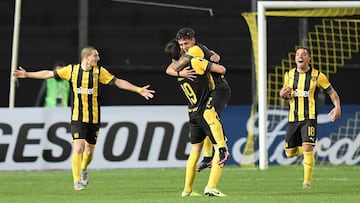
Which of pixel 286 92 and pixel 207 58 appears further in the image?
pixel 286 92

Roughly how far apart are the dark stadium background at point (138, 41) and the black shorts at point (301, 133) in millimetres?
7128

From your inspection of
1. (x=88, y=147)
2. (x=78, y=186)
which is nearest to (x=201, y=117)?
(x=78, y=186)

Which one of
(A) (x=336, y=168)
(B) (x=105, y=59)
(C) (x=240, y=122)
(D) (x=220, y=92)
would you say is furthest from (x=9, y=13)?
(D) (x=220, y=92)

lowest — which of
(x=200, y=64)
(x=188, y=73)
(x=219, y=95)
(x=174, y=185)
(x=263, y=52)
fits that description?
(x=174, y=185)

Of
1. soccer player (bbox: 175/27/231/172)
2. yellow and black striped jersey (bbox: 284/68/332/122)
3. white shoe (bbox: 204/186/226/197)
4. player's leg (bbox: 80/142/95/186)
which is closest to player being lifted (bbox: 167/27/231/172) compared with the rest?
soccer player (bbox: 175/27/231/172)

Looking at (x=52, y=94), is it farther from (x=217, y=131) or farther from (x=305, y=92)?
(x=217, y=131)

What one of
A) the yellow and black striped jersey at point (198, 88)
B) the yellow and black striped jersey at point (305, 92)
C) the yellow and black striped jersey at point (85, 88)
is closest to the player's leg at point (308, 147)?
the yellow and black striped jersey at point (305, 92)

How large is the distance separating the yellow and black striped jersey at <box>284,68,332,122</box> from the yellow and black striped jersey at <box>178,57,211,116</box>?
218 cm

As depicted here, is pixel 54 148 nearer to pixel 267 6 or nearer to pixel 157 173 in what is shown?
pixel 157 173

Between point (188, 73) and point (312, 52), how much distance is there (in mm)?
9186

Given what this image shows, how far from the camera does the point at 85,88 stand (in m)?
15.7

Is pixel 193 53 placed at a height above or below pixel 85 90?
above

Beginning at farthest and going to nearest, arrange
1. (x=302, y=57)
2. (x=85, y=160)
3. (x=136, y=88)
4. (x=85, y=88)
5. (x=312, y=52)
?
(x=312, y=52) < (x=85, y=160) < (x=85, y=88) < (x=302, y=57) < (x=136, y=88)

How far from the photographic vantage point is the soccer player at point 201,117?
13.6 m
